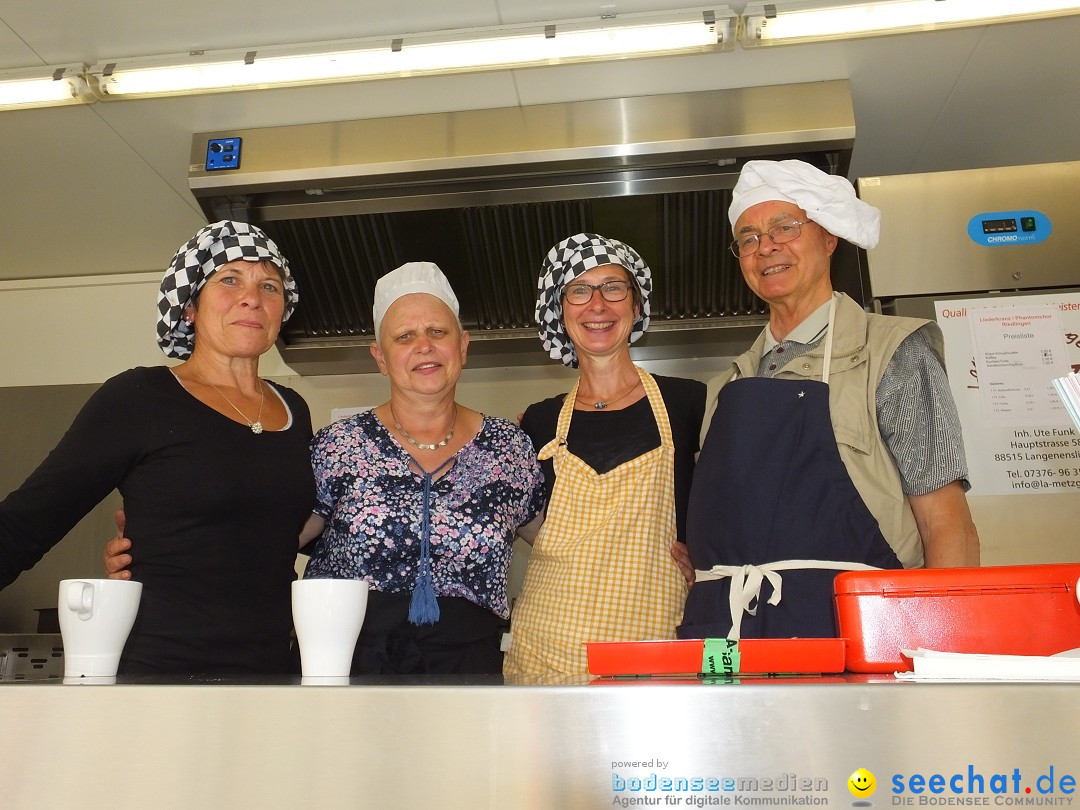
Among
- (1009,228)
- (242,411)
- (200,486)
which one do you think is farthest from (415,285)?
(1009,228)

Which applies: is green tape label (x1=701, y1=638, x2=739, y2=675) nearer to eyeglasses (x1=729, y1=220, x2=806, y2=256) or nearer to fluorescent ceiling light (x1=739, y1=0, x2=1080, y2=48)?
eyeglasses (x1=729, y1=220, x2=806, y2=256)

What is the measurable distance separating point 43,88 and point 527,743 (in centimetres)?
220

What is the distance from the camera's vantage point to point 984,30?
202 centimetres

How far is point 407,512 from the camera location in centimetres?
153

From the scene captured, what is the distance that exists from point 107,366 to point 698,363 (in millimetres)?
2047

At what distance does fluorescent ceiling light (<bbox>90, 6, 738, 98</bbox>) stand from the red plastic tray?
163cm

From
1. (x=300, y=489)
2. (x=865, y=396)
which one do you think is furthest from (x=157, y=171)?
(x=865, y=396)

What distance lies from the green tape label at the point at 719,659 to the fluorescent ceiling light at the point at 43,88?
211 centimetres

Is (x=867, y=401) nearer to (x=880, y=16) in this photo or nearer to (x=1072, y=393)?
(x=1072, y=393)

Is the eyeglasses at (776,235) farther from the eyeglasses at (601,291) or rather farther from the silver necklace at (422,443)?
the silver necklace at (422,443)

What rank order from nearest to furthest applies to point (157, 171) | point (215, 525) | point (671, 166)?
point (215, 525)
point (671, 166)
point (157, 171)

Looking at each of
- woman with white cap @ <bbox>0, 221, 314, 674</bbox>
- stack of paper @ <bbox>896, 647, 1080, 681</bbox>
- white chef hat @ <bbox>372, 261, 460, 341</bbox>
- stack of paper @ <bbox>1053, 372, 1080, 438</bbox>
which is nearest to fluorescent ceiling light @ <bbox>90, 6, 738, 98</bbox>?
white chef hat @ <bbox>372, 261, 460, 341</bbox>

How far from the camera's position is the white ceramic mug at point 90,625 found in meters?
0.84

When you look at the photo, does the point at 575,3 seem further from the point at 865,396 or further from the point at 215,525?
the point at 215,525
